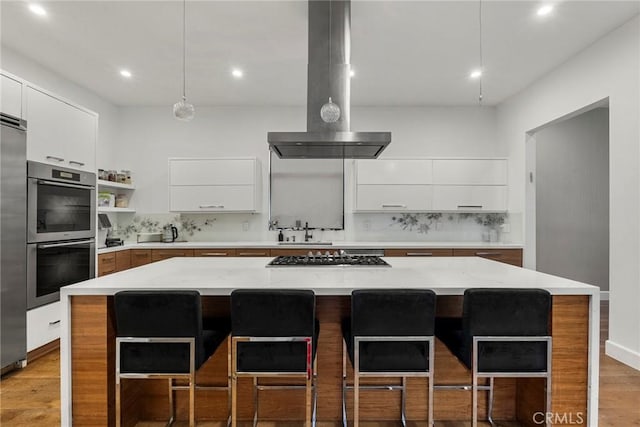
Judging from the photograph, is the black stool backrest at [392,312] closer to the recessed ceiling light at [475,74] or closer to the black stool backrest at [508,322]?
the black stool backrest at [508,322]

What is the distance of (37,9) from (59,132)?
1.00 metres

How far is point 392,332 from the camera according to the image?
1.72 m

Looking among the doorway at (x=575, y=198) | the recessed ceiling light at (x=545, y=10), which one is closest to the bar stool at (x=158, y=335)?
the recessed ceiling light at (x=545, y=10)

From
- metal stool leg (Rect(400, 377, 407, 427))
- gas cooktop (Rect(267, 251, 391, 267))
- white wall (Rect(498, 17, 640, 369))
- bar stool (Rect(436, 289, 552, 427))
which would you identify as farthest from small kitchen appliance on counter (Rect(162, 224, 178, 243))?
A: white wall (Rect(498, 17, 640, 369))

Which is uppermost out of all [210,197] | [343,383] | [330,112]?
[330,112]

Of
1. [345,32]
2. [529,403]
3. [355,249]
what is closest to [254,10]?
[345,32]

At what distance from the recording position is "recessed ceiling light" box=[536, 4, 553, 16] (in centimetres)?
272

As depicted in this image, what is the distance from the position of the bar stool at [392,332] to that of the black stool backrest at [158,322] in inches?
30.5

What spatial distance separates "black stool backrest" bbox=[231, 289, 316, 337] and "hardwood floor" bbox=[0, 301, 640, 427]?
82 cm

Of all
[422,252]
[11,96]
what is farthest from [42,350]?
[422,252]

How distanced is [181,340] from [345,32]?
7.57 feet

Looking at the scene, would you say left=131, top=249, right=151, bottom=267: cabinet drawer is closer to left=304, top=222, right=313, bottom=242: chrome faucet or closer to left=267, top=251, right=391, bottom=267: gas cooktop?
left=304, top=222, right=313, bottom=242: chrome faucet

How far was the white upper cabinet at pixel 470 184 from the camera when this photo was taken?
15.6 feet

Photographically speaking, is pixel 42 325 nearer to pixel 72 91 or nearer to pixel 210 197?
pixel 210 197
